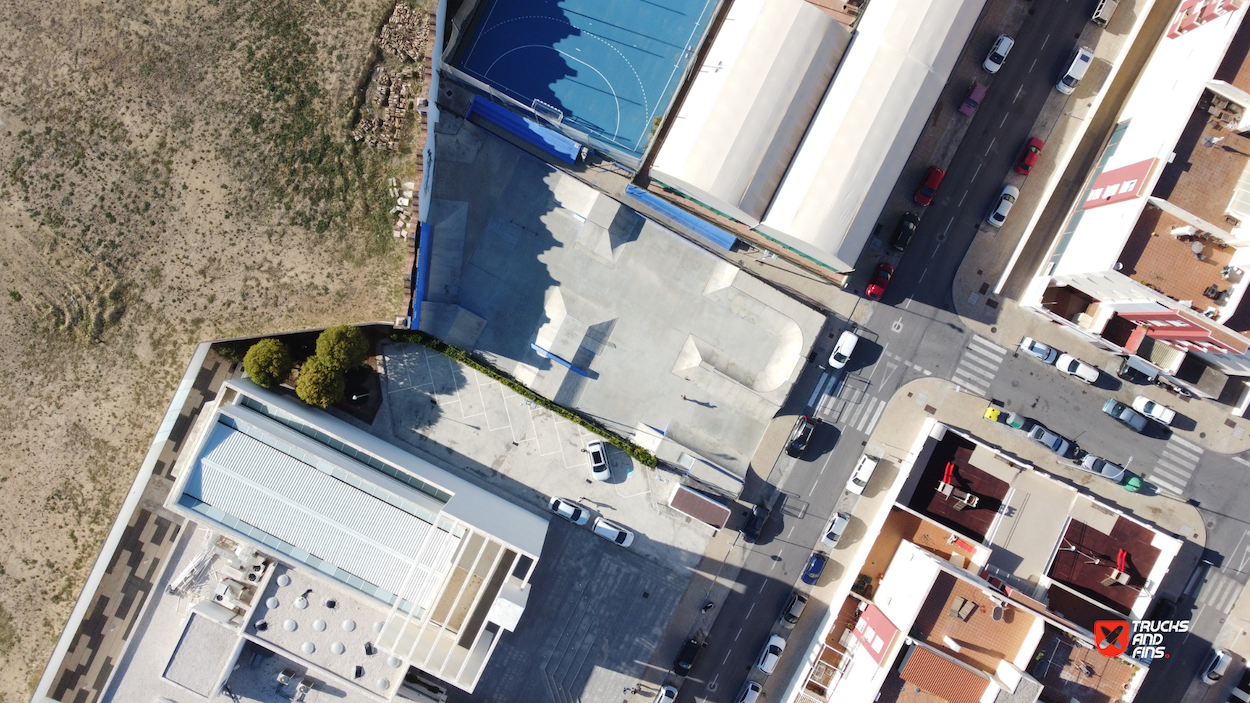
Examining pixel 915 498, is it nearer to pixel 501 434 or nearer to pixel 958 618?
pixel 958 618

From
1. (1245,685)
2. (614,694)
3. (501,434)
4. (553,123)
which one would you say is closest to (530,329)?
(501,434)

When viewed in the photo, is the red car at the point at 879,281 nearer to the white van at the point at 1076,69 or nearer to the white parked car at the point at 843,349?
the white parked car at the point at 843,349

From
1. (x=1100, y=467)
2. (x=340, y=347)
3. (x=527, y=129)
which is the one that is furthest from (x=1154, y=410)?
(x=340, y=347)

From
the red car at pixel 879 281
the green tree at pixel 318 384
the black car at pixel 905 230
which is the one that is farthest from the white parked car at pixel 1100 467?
the green tree at pixel 318 384

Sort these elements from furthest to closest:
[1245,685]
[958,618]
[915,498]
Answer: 1. [1245,685]
2. [915,498]
3. [958,618]

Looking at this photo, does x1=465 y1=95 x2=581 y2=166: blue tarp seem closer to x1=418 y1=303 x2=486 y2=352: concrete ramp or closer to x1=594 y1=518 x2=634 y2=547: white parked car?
x1=418 y1=303 x2=486 y2=352: concrete ramp

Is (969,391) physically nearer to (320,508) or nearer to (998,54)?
Result: (998,54)

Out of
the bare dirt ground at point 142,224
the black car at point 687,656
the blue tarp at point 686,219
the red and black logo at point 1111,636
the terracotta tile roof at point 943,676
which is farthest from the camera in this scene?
the black car at point 687,656
